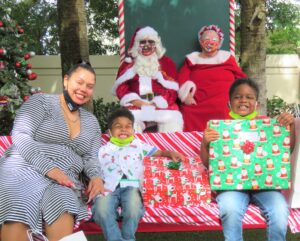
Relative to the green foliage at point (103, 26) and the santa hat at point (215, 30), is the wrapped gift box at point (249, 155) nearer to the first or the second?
the santa hat at point (215, 30)

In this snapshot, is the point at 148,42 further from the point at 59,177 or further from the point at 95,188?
the point at 59,177

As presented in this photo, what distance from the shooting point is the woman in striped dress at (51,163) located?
2.70m

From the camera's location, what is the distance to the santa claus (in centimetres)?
529

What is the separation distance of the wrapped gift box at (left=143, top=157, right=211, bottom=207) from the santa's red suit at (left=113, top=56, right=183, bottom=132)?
192cm

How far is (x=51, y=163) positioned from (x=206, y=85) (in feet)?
10.2

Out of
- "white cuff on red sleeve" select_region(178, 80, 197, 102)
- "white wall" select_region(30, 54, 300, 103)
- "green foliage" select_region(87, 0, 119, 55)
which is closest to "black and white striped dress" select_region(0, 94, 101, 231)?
"white cuff on red sleeve" select_region(178, 80, 197, 102)

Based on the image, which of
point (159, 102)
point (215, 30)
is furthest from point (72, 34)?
point (215, 30)

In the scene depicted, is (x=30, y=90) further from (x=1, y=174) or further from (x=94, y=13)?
(x=94, y=13)

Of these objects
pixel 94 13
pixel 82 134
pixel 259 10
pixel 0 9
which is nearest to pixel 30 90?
pixel 0 9

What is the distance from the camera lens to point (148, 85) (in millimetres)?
5488

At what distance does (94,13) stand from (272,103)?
599 centimetres

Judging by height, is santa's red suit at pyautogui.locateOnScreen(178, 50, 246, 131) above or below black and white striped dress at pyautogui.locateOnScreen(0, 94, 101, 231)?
above

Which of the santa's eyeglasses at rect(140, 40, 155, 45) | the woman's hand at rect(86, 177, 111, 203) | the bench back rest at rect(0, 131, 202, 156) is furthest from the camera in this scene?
the santa's eyeglasses at rect(140, 40, 155, 45)

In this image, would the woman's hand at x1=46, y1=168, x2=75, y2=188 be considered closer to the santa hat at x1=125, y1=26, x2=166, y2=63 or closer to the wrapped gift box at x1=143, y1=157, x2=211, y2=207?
A: the wrapped gift box at x1=143, y1=157, x2=211, y2=207
